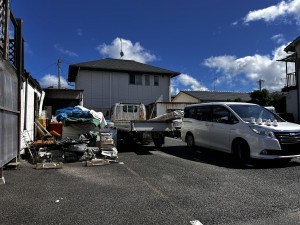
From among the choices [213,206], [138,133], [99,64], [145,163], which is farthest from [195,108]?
[99,64]

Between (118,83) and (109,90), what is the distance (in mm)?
1007

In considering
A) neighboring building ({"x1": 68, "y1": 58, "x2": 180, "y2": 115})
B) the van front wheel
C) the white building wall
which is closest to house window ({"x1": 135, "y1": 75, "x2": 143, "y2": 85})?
neighboring building ({"x1": 68, "y1": 58, "x2": 180, "y2": 115})

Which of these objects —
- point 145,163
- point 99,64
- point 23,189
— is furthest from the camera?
point 99,64

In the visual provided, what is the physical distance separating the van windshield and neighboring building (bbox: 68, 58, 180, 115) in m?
14.1

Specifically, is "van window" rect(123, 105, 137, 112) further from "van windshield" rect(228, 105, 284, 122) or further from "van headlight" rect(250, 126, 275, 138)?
"van headlight" rect(250, 126, 275, 138)

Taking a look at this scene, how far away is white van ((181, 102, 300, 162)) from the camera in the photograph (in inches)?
277

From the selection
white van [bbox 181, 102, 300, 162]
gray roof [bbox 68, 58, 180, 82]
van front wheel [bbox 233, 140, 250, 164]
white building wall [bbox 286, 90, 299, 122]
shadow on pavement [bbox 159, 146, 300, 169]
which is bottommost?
shadow on pavement [bbox 159, 146, 300, 169]

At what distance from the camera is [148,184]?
5480mm

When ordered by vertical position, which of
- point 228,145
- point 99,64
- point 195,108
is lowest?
point 228,145

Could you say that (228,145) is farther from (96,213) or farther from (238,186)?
(96,213)

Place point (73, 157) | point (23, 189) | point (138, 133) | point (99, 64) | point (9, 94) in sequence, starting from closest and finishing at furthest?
point (23, 189) → point (9, 94) → point (73, 157) → point (138, 133) → point (99, 64)

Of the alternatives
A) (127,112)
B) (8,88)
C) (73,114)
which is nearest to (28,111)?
(73,114)

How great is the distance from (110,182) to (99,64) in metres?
18.1

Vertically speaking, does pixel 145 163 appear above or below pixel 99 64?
below
